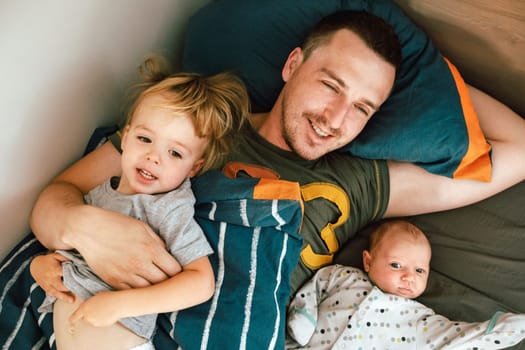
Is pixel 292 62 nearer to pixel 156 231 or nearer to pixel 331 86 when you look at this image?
pixel 331 86

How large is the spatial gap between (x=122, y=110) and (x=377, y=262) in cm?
83

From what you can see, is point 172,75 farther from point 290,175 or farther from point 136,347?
point 136,347

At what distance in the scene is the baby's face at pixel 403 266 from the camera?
1.38 m

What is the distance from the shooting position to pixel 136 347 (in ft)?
3.78

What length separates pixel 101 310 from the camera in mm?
1083

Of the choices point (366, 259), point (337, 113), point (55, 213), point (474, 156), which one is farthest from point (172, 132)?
point (474, 156)

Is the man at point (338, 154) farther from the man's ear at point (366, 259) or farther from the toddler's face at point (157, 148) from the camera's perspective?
the toddler's face at point (157, 148)

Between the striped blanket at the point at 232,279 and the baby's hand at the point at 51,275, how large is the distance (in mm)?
95

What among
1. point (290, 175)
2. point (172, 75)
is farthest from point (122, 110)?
point (290, 175)

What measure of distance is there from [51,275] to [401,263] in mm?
843

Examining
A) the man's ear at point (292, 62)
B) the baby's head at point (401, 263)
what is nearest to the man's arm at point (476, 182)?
the baby's head at point (401, 263)

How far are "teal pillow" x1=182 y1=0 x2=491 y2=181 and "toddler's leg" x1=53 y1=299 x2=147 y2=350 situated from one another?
766mm

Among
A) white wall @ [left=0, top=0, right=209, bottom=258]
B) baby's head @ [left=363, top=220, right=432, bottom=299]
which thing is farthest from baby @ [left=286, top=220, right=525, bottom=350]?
white wall @ [left=0, top=0, right=209, bottom=258]

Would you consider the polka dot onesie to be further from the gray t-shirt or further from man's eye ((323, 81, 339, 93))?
man's eye ((323, 81, 339, 93))
